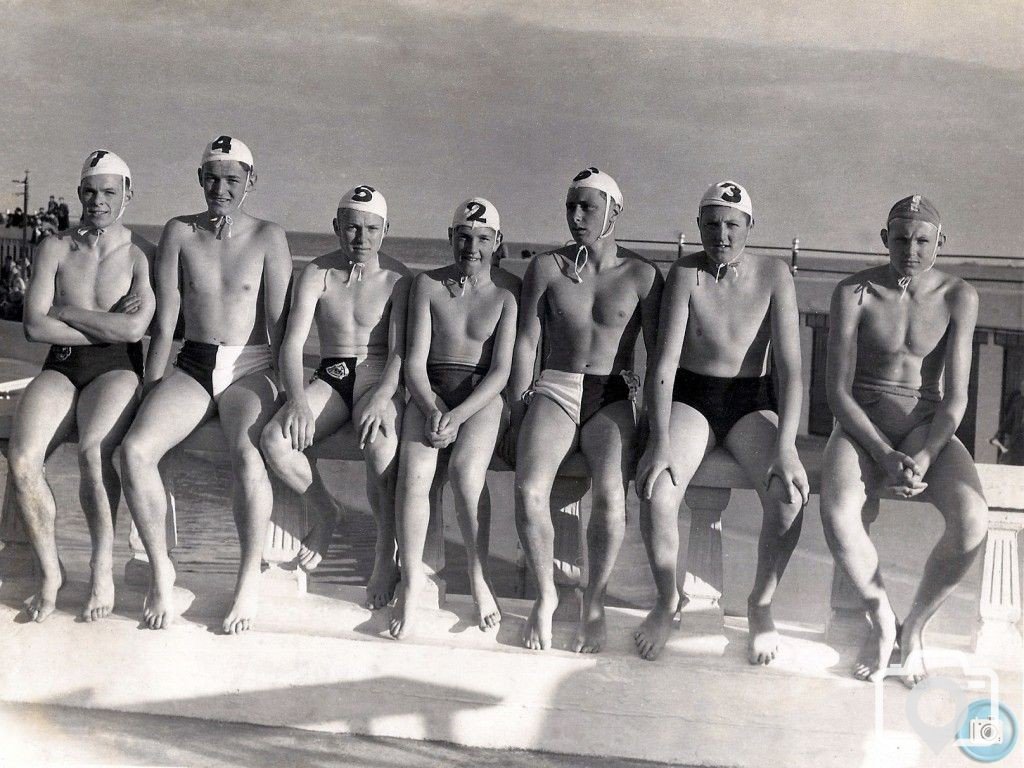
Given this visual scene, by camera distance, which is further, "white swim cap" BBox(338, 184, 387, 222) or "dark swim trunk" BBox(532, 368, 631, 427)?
"white swim cap" BBox(338, 184, 387, 222)

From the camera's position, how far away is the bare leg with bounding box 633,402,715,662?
14.0ft

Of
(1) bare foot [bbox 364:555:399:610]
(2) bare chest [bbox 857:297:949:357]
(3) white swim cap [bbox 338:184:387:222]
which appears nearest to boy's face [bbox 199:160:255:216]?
(3) white swim cap [bbox 338:184:387:222]

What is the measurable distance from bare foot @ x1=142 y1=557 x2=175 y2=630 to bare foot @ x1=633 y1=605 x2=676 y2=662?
193 cm

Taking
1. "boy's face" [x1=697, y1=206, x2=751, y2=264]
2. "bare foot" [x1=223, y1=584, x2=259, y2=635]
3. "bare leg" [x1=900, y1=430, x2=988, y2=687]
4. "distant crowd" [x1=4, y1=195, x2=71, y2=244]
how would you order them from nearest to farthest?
"bare leg" [x1=900, y1=430, x2=988, y2=687]
"boy's face" [x1=697, y1=206, x2=751, y2=264]
"bare foot" [x1=223, y1=584, x2=259, y2=635]
"distant crowd" [x1=4, y1=195, x2=71, y2=244]

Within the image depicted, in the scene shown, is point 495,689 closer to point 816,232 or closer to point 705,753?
point 705,753

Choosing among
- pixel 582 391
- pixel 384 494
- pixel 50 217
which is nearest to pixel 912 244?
pixel 582 391

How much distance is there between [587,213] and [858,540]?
1.65m

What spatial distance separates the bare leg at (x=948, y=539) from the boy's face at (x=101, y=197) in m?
3.47

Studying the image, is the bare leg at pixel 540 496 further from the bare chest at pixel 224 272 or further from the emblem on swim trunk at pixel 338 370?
the bare chest at pixel 224 272

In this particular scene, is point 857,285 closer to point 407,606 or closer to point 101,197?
point 407,606

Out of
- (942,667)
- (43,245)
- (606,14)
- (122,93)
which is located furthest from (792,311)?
(122,93)

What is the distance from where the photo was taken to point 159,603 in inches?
182

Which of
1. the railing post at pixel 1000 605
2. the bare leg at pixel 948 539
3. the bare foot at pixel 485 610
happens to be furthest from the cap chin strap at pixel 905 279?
the bare foot at pixel 485 610

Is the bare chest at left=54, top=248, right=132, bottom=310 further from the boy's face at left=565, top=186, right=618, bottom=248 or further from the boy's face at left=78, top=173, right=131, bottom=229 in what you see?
the boy's face at left=565, top=186, right=618, bottom=248
